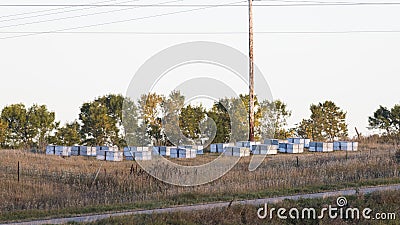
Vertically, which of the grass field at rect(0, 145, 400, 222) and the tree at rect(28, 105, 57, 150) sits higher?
the tree at rect(28, 105, 57, 150)

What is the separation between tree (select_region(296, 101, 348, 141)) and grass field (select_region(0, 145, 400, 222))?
84.2 ft

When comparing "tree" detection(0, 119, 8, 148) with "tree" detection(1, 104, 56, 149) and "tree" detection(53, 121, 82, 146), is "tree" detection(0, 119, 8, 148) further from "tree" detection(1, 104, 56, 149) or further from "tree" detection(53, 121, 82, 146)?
"tree" detection(53, 121, 82, 146)

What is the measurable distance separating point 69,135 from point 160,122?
455 inches

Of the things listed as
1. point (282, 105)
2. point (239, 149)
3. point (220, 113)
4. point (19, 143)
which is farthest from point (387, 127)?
point (19, 143)

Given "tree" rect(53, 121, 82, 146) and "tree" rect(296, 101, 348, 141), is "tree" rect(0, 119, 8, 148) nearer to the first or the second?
"tree" rect(53, 121, 82, 146)

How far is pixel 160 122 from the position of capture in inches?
2034

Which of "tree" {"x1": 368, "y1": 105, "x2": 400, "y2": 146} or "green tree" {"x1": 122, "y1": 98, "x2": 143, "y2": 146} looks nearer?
"green tree" {"x1": 122, "y1": 98, "x2": 143, "y2": 146}

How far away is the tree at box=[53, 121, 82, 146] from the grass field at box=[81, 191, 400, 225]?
41.9 metres

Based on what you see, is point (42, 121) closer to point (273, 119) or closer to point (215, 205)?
point (273, 119)

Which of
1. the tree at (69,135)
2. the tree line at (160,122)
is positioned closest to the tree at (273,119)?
the tree line at (160,122)

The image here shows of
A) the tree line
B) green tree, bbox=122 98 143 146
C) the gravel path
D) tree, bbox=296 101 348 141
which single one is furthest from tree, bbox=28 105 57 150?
the gravel path

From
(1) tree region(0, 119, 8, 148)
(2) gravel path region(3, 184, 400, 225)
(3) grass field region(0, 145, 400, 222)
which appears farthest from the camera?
(1) tree region(0, 119, 8, 148)

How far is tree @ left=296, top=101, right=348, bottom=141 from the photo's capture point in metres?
56.9

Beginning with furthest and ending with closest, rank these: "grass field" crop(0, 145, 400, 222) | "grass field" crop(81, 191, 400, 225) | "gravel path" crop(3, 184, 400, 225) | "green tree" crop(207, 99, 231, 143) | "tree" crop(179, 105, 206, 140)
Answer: "green tree" crop(207, 99, 231, 143), "tree" crop(179, 105, 206, 140), "grass field" crop(0, 145, 400, 222), "grass field" crop(81, 191, 400, 225), "gravel path" crop(3, 184, 400, 225)
